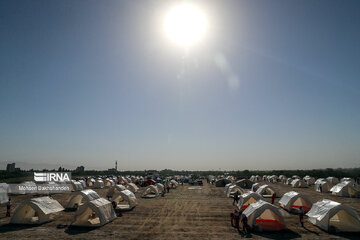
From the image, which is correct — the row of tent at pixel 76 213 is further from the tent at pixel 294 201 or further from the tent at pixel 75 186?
the tent at pixel 75 186

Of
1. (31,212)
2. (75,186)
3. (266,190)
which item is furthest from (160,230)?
(75,186)

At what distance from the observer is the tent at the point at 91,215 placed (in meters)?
14.8

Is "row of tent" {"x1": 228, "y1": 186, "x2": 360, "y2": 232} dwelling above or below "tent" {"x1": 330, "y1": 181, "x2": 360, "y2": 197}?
above

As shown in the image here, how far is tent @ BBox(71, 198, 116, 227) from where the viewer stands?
14797mm

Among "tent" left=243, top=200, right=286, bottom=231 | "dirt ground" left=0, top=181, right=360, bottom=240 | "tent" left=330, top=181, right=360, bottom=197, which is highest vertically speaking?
"tent" left=243, top=200, right=286, bottom=231

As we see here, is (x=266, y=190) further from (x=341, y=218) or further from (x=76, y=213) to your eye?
(x=76, y=213)

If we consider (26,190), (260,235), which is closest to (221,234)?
(260,235)

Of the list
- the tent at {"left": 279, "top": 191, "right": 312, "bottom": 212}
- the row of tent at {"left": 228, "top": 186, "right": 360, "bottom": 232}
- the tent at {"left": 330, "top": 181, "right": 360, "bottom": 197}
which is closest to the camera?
the row of tent at {"left": 228, "top": 186, "right": 360, "bottom": 232}

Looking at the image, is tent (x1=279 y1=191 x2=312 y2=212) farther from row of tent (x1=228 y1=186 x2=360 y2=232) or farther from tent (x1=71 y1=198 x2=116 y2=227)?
tent (x1=71 y1=198 x2=116 y2=227)

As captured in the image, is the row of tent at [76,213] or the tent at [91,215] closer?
the tent at [91,215]

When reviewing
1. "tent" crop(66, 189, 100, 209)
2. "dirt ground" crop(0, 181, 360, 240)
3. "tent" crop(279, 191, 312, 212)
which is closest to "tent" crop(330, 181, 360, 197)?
"tent" crop(279, 191, 312, 212)

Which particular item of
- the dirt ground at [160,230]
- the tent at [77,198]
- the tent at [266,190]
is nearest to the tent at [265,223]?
the dirt ground at [160,230]

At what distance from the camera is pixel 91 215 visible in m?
16.2

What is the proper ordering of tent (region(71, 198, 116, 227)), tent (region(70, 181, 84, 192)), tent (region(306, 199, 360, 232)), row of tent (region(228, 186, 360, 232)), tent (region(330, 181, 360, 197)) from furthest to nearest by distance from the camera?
tent (region(70, 181, 84, 192)) < tent (region(330, 181, 360, 197)) < tent (region(71, 198, 116, 227)) < row of tent (region(228, 186, 360, 232)) < tent (region(306, 199, 360, 232))
